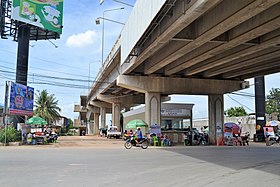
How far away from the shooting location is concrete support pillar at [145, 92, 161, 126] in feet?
99.5

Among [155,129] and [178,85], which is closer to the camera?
[155,129]

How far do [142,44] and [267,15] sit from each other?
1035cm

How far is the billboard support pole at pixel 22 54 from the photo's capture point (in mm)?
40281

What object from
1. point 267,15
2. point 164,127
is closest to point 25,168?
point 267,15

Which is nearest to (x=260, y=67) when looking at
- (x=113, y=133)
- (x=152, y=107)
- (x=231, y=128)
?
(x=231, y=128)

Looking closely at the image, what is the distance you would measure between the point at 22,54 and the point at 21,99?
41.3 ft

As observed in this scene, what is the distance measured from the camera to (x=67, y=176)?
10.4 m

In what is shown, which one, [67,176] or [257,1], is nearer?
[67,176]

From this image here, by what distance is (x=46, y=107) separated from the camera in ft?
229

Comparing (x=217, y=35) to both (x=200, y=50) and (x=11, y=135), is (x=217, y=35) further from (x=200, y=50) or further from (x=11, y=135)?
(x=11, y=135)

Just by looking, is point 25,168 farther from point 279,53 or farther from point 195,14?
point 279,53

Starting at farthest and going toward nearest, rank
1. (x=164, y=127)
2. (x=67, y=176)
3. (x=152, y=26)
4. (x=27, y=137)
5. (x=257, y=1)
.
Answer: (x=164, y=127) → (x=27, y=137) → (x=152, y=26) → (x=257, y=1) → (x=67, y=176)

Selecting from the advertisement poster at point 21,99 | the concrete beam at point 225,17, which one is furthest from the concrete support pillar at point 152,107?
the concrete beam at point 225,17

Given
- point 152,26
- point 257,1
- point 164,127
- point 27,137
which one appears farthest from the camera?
point 164,127
